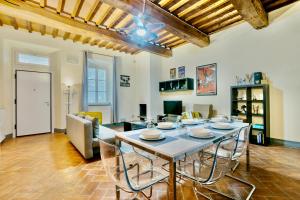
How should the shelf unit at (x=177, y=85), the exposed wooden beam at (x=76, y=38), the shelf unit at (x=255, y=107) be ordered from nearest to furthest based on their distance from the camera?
Result: 1. the shelf unit at (x=255, y=107)
2. the exposed wooden beam at (x=76, y=38)
3. the shelf unit at (x=177, y=85)

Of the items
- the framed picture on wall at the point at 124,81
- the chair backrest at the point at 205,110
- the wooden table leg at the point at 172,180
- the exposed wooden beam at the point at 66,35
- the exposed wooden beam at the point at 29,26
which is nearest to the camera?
the wooden table leg at the point at 172,180

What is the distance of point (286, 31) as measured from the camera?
339cm

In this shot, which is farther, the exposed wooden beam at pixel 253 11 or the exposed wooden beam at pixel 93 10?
the exposed wooden beam at pixel 93 10

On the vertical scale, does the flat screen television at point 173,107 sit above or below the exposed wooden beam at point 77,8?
below

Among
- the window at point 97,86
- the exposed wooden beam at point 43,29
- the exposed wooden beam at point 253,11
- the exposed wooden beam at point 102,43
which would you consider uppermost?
the exposed wooden beam at point 102,43

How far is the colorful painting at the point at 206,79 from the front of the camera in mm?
4675

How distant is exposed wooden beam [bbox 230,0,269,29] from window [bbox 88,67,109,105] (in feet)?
16.0

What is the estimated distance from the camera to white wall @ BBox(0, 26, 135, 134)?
4.30 meters

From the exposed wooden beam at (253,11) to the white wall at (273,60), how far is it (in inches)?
11.8

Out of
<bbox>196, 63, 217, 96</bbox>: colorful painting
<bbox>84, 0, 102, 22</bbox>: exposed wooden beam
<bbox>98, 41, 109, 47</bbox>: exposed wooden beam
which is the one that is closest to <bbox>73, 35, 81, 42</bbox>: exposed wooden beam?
<bbox>98, 41, 109, 47</bbox>: exposed wooden beam

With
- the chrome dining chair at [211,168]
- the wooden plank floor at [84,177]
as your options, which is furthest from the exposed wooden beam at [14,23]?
the chrome dining chair at [211,168]

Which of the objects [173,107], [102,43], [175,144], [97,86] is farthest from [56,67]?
Result: [175,144]

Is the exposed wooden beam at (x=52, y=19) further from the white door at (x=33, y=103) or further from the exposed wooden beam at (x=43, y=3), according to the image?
the white door at (x=33, y=103)

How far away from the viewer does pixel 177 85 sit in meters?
5.65
